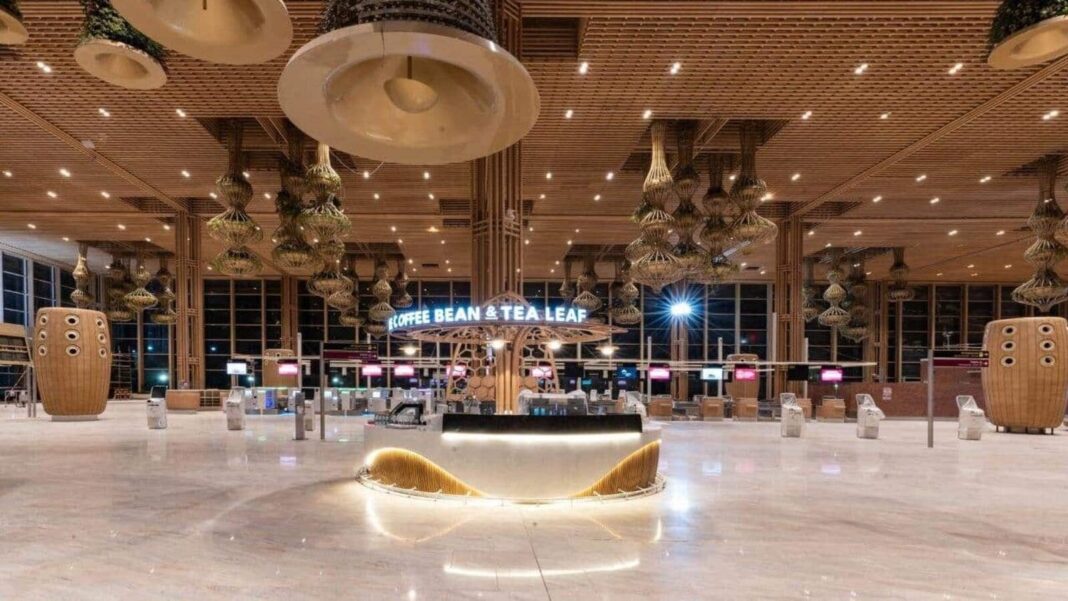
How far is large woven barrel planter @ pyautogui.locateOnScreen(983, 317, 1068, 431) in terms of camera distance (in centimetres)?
1435

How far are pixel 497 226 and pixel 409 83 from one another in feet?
21.8

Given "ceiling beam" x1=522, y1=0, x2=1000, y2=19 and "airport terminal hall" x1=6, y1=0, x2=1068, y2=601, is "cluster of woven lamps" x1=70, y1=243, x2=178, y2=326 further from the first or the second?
"ceiling beam" x1=522, y1=0, x2=1000, y2=19

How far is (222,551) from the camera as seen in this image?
4957 millimetres

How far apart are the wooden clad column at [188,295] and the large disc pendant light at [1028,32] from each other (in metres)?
21.2

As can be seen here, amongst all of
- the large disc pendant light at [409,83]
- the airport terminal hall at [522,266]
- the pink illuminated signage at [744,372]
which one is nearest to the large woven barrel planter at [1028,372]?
the airport terminal hall at [522,266]

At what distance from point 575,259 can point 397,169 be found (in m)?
13.7

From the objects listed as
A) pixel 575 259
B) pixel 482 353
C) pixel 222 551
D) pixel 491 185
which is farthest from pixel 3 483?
pixel 575 259

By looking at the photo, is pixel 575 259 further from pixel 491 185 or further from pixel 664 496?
pixel 664 496

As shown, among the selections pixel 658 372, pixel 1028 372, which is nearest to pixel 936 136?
pixel 1028 372

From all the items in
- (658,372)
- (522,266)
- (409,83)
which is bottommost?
(658,372)

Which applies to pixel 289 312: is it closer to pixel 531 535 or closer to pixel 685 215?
pixel 685 215

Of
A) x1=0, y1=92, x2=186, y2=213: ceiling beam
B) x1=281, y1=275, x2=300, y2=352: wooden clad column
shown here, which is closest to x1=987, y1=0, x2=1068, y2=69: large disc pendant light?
x1=0, y1=92, x2=186, y2=213: ceiling beam

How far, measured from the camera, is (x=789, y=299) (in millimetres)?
19828

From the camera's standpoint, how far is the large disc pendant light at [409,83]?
2.70 m
